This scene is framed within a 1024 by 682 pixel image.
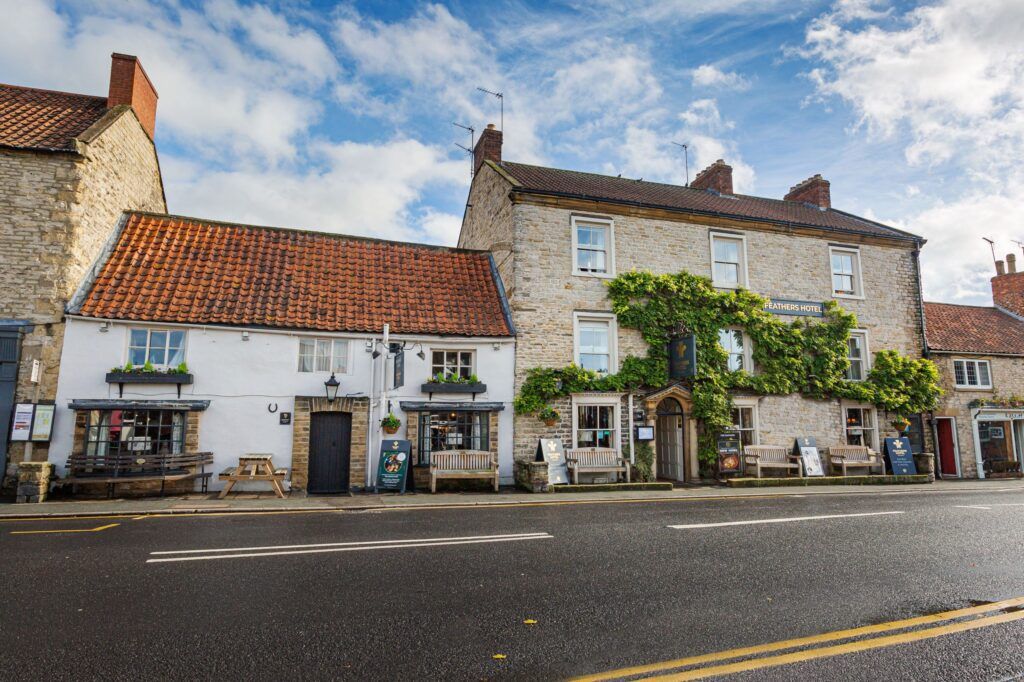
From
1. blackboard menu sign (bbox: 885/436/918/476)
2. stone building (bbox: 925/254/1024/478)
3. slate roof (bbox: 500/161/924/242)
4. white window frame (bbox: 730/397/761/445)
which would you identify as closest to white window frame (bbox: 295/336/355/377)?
slate roof (bbox: 500/161/924/242)

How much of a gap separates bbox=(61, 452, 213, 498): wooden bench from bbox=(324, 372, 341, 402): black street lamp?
328 cm

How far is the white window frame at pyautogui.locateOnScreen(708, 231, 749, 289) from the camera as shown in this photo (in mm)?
19719

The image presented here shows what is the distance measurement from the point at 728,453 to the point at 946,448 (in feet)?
34.7

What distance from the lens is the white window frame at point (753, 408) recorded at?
18.8m

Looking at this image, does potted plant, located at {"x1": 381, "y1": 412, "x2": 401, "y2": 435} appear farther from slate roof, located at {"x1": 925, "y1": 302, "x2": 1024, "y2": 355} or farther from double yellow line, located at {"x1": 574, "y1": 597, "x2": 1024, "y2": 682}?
slate roof, located at {"x1": 925, "y1": 302, "x2": 1024, "y2": 355}

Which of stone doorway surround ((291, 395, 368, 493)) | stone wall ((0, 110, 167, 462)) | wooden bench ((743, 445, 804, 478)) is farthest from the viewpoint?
wooden bench ((743, 445, 804, 478))

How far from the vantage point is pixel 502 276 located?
1902cm

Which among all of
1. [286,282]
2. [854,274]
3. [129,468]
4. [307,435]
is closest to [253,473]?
[307,435]

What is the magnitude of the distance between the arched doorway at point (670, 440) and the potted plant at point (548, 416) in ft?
11.7

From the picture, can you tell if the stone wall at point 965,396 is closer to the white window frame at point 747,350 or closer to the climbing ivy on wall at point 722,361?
the climbing ivy on wall at point 722,361

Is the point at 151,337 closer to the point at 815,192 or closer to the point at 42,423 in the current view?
the point at 42,423

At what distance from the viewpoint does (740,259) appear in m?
20.2

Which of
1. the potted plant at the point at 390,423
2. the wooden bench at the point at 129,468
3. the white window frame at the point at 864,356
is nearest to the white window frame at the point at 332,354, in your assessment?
the potted plant at the point at 390,423

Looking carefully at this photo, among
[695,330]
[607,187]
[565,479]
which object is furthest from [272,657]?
[607,187]
